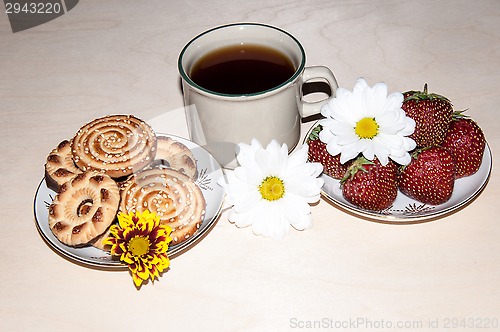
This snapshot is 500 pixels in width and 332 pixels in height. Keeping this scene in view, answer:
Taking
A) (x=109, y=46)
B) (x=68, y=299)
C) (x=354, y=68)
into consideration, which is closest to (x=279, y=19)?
(x=354, y=68)

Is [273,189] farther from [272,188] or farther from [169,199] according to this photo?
[169,199]

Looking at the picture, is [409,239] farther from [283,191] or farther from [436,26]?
[436,26]

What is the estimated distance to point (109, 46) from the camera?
1214 mm

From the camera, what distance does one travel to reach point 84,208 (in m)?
0.80

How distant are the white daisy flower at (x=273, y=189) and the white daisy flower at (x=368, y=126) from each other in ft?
0.16

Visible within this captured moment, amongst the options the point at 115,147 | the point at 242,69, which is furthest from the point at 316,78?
the point at 115,147

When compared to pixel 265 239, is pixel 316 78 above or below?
above

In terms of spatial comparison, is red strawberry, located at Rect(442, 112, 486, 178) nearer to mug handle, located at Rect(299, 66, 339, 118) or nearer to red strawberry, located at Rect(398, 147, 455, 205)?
red strawberry, located at Rect(398, 147, 455, 205)

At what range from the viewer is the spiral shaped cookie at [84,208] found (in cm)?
77

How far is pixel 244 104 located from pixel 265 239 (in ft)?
0.63

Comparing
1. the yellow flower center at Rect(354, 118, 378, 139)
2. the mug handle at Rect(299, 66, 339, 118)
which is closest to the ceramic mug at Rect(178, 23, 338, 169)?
the mug handle at Rect(299, 66, 339, 118)

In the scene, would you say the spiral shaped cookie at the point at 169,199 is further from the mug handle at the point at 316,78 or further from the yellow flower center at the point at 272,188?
the mug handle at the point at 316,78

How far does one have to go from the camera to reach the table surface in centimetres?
76

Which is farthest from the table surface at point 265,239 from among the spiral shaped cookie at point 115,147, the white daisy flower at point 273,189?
the spiral shaped cookie at point 115,147
